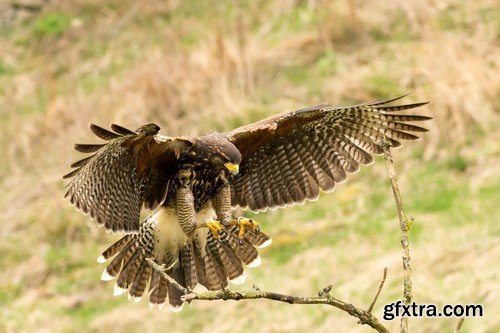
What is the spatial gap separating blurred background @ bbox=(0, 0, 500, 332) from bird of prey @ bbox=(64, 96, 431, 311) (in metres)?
1.69

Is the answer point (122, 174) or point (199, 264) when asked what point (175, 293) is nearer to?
point (199, 264)

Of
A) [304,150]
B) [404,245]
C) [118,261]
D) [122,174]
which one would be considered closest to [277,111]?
[304,150]

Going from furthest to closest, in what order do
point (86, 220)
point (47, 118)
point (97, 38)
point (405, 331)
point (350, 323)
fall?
point (97, 38) → point (47, 118) → point (86, 220) → point (350, 323) → point (405, 331)

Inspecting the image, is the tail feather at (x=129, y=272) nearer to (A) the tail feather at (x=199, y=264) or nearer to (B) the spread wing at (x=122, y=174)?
(A) the tail feather at (x=199, y=264)

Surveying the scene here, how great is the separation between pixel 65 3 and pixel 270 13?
176 inches

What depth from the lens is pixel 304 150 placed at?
7.32 metres

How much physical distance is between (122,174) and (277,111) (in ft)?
21.0

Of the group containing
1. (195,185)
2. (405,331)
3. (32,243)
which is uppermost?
(32,243)

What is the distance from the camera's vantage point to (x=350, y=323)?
877cm

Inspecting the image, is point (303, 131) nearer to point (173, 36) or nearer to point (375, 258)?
point (375, 258)

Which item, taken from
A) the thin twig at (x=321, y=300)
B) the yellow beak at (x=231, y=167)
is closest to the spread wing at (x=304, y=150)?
the yellow beak at (x=231, y=167)

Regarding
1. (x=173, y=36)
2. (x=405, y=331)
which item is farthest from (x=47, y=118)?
→ (x=405, y=331)

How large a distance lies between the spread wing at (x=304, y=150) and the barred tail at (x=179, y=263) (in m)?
0.31

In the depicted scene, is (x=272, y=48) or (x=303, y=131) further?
(x=272, y=48)
